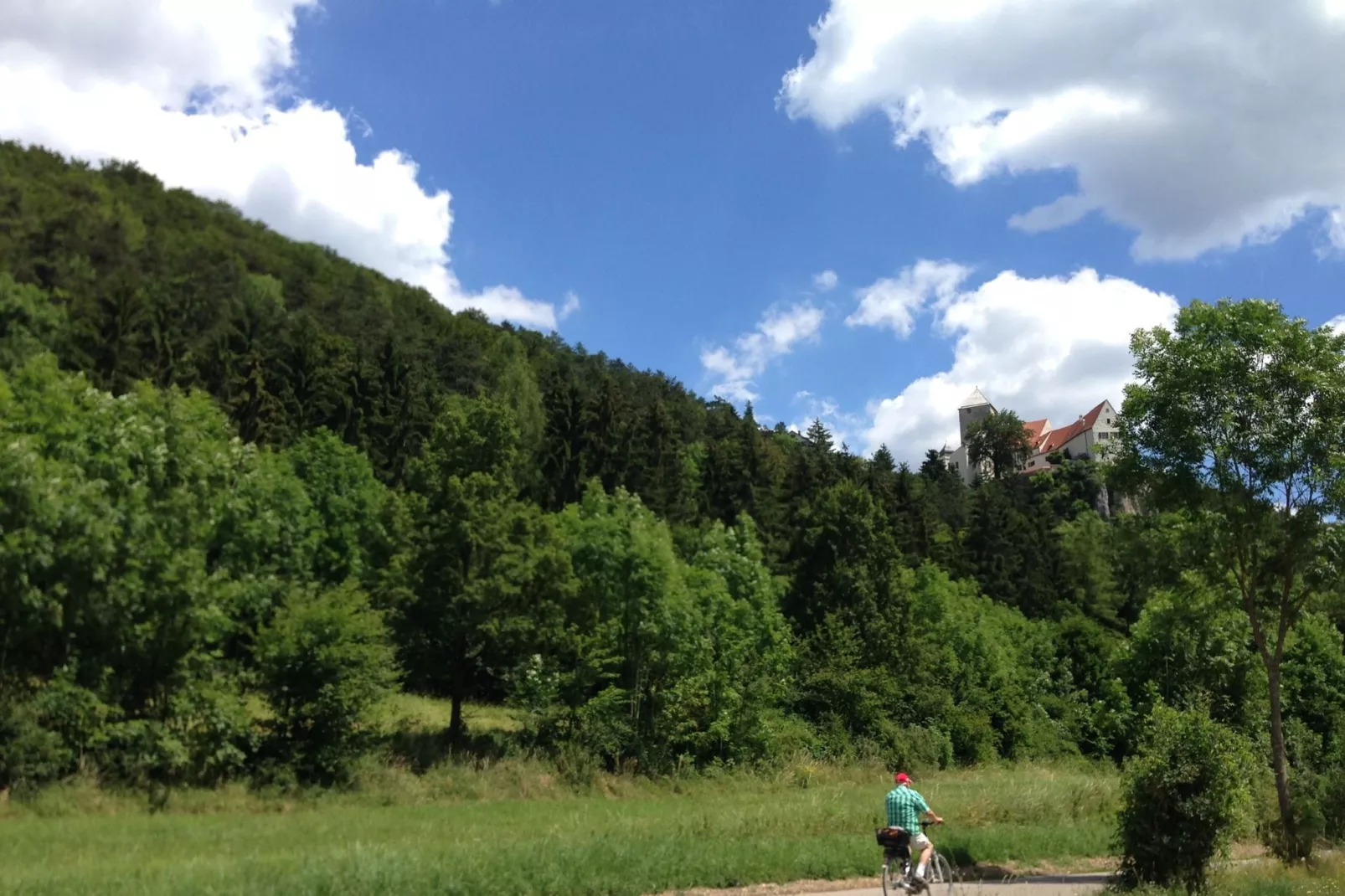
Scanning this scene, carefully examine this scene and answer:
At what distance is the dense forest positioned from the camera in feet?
80.9

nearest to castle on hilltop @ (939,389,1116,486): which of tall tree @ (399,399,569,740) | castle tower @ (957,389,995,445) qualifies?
castle tower @ (957,389,995,445)

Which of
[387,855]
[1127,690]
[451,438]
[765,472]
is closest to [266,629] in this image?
[451,438]

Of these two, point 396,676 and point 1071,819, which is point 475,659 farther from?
point 1071,819

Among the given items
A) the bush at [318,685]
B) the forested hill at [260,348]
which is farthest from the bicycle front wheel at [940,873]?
the forested hill at [260,348]

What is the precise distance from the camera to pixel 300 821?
71.2 feet

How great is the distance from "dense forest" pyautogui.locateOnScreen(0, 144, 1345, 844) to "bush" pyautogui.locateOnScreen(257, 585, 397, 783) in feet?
0.29

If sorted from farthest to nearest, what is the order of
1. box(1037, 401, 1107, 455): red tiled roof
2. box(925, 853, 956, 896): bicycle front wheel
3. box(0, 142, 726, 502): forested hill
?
box(1037, 401, 1107, 455): red tiled roof
box(0, 142, 726, 502): forested hill
box(925, 853, 956, 896): bicycle front wheel

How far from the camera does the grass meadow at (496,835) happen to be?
1268 cm

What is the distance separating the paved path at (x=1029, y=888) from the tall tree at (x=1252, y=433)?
4697 millimetres

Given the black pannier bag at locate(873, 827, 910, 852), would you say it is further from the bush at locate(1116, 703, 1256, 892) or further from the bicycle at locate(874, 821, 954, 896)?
the bush at locate(1116, 703, 1256, 892)

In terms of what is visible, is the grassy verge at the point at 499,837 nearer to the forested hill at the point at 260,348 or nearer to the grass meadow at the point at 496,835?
the grass meadow at the point at 496,835

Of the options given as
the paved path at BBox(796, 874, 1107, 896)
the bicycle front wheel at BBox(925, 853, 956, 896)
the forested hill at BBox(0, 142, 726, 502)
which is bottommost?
the paved path at BBox(796, 874, 1107, 896)

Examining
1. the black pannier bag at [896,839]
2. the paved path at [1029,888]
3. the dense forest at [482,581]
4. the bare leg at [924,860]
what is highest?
the dense forest at [482,581]

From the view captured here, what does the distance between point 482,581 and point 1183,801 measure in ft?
78.0
